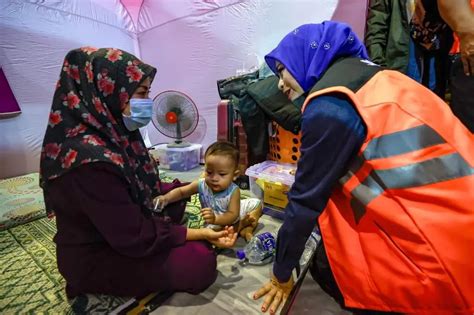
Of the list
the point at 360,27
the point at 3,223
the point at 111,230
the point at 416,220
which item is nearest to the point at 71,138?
the point at 111,230

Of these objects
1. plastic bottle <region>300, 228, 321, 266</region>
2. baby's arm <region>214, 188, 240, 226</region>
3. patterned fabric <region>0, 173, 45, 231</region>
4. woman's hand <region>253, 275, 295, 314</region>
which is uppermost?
baby's arm <region>214, 188, 240, 226</region>

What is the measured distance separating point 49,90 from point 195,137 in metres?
1.40

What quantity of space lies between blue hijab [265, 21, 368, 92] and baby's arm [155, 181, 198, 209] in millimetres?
818

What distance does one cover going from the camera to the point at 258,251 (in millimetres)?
1389

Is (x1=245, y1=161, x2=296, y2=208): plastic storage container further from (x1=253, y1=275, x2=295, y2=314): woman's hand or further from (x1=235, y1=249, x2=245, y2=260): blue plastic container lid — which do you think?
(x1=253, y1=275, x2=295, y2=314): woman's hand

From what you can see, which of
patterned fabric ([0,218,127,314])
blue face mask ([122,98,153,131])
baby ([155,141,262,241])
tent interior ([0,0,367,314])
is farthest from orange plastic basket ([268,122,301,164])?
patterned fabric ([0,218,127,314])

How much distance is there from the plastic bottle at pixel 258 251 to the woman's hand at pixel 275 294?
25cm

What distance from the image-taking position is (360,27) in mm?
2107

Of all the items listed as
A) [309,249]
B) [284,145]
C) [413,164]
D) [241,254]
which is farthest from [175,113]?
[413,164]

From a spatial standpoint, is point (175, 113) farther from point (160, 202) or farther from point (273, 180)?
point (160, 202)

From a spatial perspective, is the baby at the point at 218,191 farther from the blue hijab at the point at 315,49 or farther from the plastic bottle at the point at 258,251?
the blue hijab at the point at 315,49

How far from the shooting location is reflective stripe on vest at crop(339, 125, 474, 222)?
0.75 metres

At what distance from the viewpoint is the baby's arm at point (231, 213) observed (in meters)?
1.42

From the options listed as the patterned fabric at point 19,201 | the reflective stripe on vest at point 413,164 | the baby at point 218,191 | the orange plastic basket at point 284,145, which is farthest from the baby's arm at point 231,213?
the patterned fabric at point 19,201
